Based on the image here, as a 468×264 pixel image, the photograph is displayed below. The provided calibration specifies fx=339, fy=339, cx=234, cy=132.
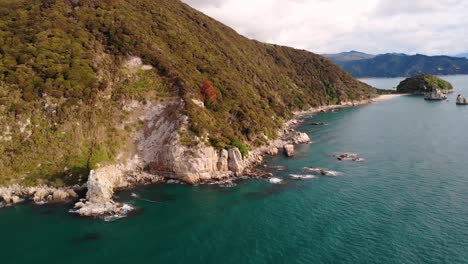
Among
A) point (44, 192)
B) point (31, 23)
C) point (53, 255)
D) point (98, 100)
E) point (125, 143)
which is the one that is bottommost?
point (53, 255)

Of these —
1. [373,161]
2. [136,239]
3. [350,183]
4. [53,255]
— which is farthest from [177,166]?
[373,161]

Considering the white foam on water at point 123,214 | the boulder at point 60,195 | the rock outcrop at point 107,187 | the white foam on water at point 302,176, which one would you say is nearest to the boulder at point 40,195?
the boulder at point 60,195

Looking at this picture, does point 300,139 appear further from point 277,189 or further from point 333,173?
point 277,189

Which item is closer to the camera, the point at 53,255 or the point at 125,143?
the point at 53,255

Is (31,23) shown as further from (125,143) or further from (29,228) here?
(29,228)

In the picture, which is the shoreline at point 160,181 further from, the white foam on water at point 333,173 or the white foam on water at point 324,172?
the white foam on water at point 333,173

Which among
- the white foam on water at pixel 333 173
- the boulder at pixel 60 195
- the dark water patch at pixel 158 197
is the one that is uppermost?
the boulder at pixel 60 195
